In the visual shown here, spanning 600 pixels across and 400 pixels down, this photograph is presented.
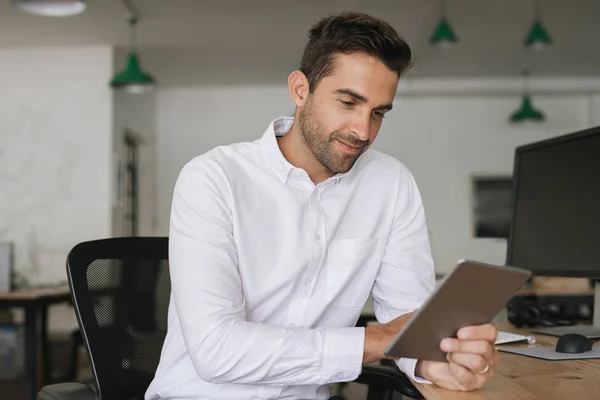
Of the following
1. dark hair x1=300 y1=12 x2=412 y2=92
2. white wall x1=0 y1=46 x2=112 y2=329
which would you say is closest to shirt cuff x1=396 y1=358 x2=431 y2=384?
dark hair x1=300 y1=12 x2=412 y2=92

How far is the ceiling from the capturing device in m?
6.89

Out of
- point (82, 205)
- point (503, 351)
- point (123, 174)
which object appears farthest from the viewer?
point (123, 174)

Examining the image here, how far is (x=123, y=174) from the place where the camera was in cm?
869

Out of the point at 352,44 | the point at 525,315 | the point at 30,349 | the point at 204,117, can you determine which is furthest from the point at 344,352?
the point at 204,117

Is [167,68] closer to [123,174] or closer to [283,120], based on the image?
[123,174]

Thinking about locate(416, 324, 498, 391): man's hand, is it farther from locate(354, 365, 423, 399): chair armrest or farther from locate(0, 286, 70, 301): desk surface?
locate(0, 286, 70, 301): desk surface

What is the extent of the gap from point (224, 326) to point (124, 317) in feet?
1.59

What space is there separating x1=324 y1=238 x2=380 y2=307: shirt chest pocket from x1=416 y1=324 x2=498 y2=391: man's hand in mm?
437

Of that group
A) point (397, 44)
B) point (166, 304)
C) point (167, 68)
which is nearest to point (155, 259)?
point (166, 304)

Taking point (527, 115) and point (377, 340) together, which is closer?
point (377, 340)

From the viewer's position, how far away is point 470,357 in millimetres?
1188

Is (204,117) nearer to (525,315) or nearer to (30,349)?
(30,349)

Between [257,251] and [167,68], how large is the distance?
25.7 feet

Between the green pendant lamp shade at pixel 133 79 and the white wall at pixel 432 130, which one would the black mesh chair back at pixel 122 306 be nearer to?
the green pendant lamp shade at pixel 133 79
